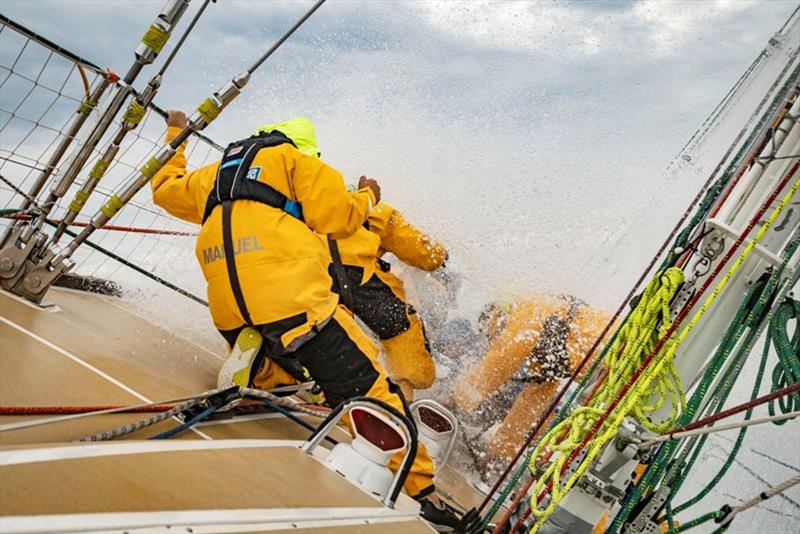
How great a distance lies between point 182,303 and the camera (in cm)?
540

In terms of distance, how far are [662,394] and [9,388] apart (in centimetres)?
231

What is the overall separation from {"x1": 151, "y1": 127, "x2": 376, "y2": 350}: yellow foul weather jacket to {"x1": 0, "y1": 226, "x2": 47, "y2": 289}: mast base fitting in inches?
35.0

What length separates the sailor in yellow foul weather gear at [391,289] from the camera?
15.1 feet

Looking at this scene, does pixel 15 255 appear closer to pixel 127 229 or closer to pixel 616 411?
pixel 127 229

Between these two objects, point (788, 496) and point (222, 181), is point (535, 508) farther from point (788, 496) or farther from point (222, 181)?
point (788, 496)

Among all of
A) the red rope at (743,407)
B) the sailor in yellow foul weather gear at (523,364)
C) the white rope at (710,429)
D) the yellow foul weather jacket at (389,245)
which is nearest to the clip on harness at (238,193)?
the yellow foul weather jacket at (389,245)

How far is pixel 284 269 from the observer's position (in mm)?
3000

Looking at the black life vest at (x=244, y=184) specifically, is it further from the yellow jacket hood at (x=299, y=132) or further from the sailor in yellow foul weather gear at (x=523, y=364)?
the sailor in yellow foul weather gear at (x=523, y=364)

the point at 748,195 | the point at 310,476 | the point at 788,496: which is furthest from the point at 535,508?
the point at 788,496

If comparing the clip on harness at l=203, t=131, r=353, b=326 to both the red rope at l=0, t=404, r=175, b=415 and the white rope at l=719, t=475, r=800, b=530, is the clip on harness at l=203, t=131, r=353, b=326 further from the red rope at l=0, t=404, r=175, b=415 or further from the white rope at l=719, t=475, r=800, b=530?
the white rope at l=719, t=475, r=800, b=530

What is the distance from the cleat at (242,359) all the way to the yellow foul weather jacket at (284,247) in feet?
0.27

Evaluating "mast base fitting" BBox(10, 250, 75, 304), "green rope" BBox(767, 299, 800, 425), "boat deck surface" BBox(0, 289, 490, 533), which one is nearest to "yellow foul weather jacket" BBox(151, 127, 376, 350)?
"boat deck surface" BBox(0, 289, 490, 533)

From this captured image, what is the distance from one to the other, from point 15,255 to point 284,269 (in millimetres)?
1462

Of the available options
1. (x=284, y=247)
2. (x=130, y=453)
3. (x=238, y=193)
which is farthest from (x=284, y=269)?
(x=130, y=453)
